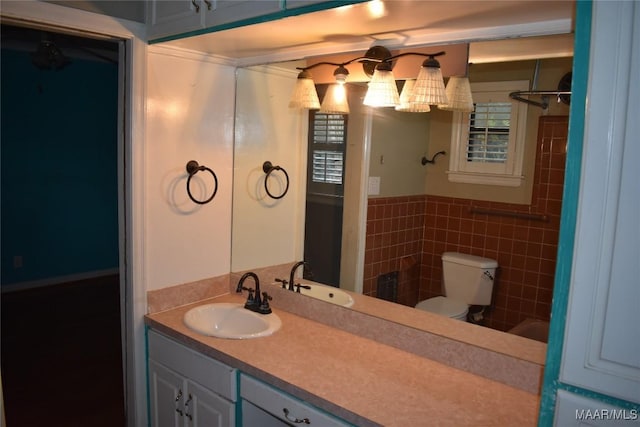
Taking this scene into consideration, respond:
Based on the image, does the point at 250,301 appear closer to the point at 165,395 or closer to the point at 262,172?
the point at 165,395

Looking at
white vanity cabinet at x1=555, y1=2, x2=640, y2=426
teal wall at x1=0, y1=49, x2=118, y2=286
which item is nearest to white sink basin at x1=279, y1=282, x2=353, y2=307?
white vanity cabinet at x1=555, y1=2, x2=640, y2=426

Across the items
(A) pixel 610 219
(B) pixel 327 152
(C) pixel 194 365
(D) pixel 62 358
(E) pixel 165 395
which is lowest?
(D) pixel 62 358

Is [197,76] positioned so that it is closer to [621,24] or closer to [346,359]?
[346,359]

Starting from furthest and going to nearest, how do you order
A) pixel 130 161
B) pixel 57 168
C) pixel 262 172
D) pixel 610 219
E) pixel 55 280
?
pixel 55 280
pixel 57 168
pixel 262 172
pixel 130 161
pixel 610 219

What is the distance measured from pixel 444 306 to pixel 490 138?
2.09 ft

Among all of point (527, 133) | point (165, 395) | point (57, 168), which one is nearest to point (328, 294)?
point (165, 395)

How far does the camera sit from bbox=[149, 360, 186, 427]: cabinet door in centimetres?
201

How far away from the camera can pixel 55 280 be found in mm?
4992

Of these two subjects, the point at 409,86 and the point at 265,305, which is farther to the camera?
the point at 265,305

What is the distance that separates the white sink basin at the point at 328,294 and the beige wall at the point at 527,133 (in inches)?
22.7

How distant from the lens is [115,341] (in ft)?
12.0

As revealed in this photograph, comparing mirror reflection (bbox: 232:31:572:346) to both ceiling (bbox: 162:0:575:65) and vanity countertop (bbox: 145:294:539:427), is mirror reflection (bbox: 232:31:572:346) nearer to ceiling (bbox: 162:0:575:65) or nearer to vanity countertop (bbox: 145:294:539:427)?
ceiling (bbox: 162:0:575:65)

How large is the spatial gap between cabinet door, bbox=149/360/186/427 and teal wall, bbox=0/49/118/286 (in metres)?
3.31

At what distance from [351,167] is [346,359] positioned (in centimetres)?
81
